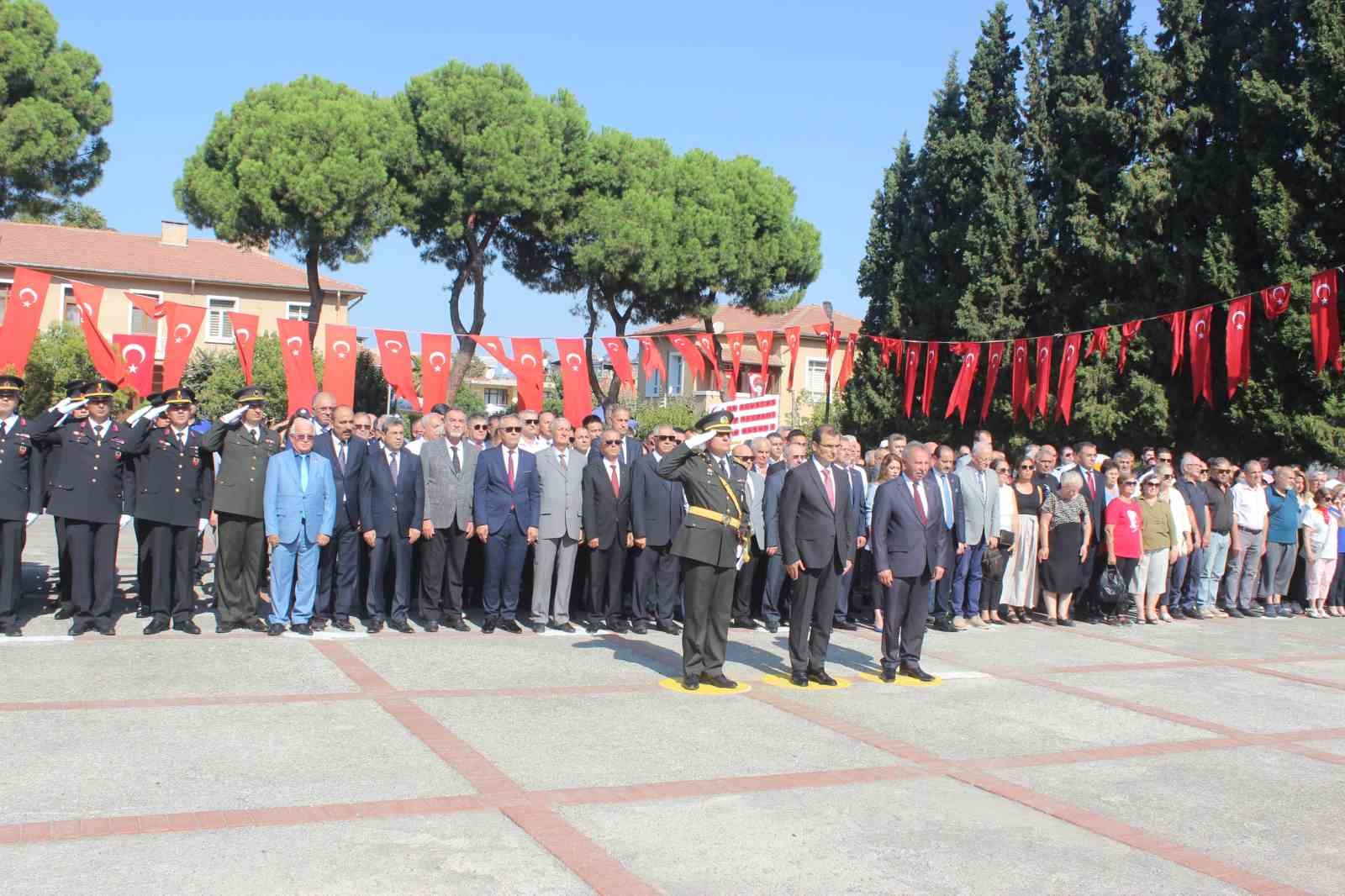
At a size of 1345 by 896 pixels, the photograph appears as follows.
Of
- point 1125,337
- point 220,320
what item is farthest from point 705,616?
point 220,320

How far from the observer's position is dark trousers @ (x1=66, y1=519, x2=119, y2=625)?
9.59 meters

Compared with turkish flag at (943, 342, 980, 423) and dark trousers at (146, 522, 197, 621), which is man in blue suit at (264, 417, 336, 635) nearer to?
dark trousers at (146, 522, 197, 621)

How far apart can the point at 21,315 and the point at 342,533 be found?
4.98 m

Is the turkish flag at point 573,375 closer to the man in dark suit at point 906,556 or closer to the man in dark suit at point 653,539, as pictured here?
the man in dark suit at point 653,539

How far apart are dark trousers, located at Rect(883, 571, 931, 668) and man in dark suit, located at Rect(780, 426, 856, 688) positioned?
1.88 feet

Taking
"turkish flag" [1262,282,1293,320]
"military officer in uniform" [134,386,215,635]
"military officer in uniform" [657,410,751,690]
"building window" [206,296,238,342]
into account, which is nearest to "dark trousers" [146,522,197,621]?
"military officer in uniform" [134,386,215,635]

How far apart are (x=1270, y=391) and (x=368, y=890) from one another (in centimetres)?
1995

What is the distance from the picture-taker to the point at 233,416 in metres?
10.2

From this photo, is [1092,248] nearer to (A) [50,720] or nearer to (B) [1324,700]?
(B) [1324,700]

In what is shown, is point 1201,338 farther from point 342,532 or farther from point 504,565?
point 342,532

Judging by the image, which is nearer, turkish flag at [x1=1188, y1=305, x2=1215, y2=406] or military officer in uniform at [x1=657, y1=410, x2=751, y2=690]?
military officer in uniform at [x1=657, y1=410, x2=751, y2=690]

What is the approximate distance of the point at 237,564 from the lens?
10.2 m

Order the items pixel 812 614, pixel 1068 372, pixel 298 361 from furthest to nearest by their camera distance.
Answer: pixel 1068 372
pixel 298 361
pixel 812 614

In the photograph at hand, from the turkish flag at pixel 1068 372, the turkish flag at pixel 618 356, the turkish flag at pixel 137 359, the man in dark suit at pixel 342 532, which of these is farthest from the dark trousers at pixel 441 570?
the turkish flag at pixel 1068 372
